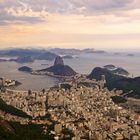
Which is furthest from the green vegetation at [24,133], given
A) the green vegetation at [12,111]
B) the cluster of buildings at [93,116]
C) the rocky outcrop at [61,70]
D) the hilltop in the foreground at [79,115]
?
the rocky outcrop at [61,70]

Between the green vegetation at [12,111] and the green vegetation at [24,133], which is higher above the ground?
the green vegetation at [24,133]

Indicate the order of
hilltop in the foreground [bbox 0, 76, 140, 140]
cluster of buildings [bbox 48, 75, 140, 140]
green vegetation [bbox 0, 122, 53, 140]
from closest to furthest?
1. green vegetation [bbox 0, 122, 53, 140]
2. hilltop in the foreground [bbox 0, 76, 140, 140]
3. cluster of buildings [bbox 48, 75, 140, 140]

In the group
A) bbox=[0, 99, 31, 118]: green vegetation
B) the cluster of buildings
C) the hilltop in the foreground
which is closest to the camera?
the hilltop in the foreground

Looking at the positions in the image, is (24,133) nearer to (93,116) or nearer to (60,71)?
(93,116)

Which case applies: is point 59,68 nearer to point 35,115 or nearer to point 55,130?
point 35,115

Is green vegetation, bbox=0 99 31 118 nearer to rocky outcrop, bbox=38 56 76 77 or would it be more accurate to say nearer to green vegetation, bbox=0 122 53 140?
green vegetation, bbox=0 122 53 140

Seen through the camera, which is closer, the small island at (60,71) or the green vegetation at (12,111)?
the green vegetation at (12,111)

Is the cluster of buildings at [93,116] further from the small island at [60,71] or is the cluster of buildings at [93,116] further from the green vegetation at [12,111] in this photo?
the small island at [60,71]

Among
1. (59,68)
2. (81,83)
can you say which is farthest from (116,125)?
(59,68)

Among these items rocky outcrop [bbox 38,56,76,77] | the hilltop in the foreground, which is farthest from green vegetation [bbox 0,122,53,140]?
rocky outcrop [bbox 38,56,76,77]
